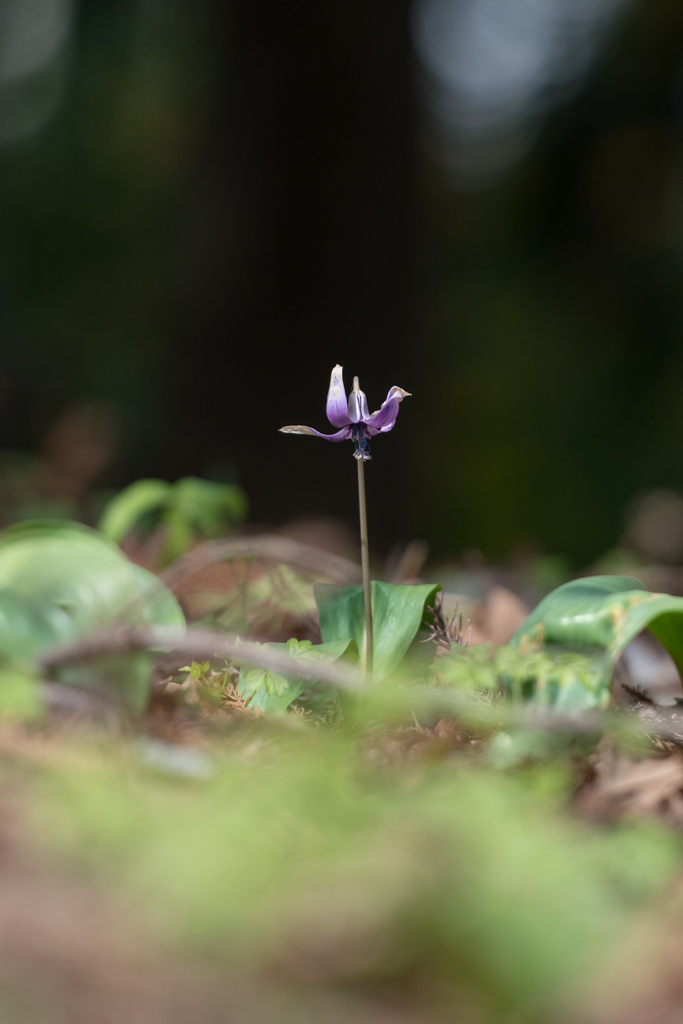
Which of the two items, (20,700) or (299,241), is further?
(299,241)

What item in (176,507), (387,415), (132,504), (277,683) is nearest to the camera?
(277,683)

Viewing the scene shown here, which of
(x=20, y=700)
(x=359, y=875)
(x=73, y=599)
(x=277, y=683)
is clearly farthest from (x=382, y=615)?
(x=359, y=875)

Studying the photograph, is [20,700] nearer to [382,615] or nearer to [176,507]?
[382,615]

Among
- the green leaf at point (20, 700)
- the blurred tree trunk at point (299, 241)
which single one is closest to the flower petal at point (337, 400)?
the green leaf at point (20, 700)

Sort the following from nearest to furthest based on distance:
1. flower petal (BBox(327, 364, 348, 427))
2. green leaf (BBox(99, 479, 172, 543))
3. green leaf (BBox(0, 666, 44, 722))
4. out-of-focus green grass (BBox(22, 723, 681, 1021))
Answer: out-of-focus green grass (BBox(22, 723, 681, 1021)), green leaf (BBox(0, 666, 44, 722)), flower petal (BBox(327, 364, 348, 427)), green leaf (BBox(99, 479, 172, 543))

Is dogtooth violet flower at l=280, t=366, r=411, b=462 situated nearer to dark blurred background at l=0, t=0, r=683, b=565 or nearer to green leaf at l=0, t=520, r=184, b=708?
green leaf at l=0, t=520, r=184, b=708

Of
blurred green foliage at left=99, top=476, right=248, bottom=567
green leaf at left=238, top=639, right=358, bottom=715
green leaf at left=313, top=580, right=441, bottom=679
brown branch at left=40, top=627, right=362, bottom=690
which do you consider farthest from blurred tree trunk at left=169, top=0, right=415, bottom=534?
brown branch at left=40, top=627, right=362, bottom=690
